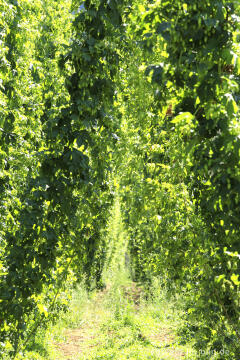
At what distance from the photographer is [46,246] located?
3229 millimetres

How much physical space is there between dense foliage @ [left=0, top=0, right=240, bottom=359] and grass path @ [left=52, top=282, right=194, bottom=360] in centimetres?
265

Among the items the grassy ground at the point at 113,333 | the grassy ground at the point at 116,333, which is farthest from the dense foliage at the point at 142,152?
the grassy ground at the point at 116,333

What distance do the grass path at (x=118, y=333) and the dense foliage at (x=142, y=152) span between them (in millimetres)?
2648

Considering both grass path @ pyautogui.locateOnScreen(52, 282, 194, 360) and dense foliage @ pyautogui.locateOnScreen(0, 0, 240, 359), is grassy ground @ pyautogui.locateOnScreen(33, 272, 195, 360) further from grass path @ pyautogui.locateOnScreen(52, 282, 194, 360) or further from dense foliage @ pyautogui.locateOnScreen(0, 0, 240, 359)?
dense foliage @ pyautogui.locateOnScreen(0, 0, 240, 359)

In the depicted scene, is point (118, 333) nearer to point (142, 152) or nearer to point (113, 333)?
point (113, 333)

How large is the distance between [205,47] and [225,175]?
0.71m

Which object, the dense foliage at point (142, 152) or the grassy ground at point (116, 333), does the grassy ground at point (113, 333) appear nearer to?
the grassy ground at point (116, 333)

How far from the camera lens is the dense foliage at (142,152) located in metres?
2.26

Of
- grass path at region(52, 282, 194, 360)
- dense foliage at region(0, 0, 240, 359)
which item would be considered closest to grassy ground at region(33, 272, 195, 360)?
grass path at region(52, 282, 194, 360)

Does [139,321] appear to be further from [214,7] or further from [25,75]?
[214,7]

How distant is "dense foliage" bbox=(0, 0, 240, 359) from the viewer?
226cm

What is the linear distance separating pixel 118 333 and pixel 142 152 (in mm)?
5481

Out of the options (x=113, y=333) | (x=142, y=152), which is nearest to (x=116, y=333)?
(x=113, y=333)

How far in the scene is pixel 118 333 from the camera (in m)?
8.40
